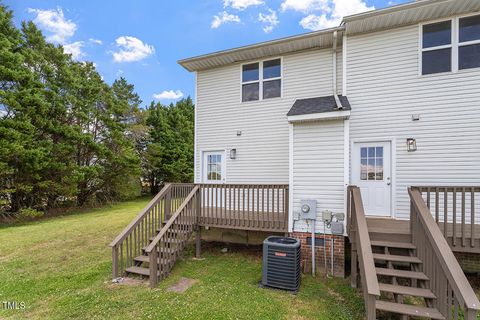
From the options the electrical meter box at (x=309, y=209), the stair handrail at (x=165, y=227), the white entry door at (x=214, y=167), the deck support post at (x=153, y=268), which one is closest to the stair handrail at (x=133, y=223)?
the stair handrail at (x=165, y=227)

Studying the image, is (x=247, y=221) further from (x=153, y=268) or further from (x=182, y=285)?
(x=153, y=268)

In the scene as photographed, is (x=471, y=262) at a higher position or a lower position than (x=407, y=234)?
lower

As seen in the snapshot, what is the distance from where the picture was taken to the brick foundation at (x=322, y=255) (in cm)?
508

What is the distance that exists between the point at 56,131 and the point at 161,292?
1142 cm

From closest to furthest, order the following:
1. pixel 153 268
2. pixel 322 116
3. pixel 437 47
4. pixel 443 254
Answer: pixel 443 254
pixel 153 268
pixel 322 116
pixel 437 47

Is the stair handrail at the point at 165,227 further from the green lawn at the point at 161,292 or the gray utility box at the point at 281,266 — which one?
the gray utility box at the point at 281,266

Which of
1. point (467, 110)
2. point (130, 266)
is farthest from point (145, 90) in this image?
point (467, 110)

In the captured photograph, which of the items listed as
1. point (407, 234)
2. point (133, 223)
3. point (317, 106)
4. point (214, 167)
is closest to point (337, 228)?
point (407, 234)

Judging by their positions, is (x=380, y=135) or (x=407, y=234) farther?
(x=380, y=135)

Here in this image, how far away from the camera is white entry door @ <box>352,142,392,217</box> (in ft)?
19.3

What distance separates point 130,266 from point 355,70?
6.93 meters

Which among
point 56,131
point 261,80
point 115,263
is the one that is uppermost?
point 261,80

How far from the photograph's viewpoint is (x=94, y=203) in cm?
1562

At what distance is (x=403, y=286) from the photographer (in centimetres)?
364
